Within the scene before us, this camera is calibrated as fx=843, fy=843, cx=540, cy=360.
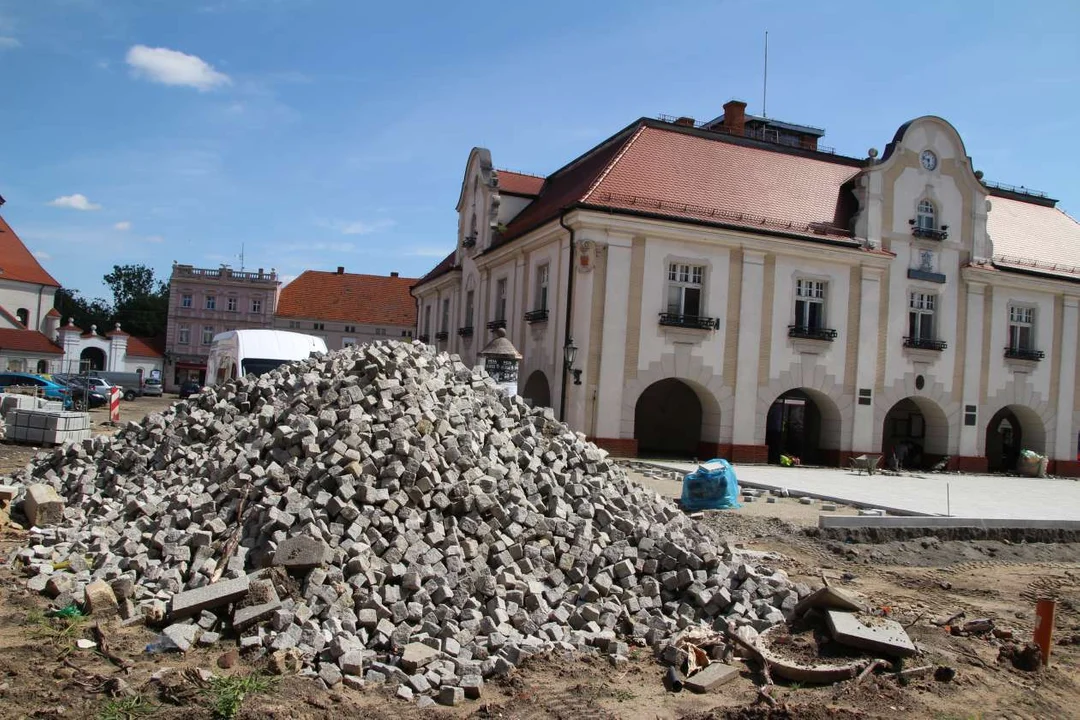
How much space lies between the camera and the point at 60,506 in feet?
32.3

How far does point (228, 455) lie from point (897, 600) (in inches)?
294

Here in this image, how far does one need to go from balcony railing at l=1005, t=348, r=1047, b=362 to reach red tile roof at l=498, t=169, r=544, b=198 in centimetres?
1580

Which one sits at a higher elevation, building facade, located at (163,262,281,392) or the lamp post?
building facade, located at (163,262,281,392)

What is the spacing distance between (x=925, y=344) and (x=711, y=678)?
69.0 feet

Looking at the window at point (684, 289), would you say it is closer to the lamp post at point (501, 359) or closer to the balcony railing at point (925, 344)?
the lamp post at point (501, 359)

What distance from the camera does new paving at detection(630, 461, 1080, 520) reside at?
1448 centimetres

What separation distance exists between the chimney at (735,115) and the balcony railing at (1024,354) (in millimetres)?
10845

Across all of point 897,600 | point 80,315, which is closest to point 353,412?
point 897,600

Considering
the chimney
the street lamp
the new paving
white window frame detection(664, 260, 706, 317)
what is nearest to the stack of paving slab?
the street lamp

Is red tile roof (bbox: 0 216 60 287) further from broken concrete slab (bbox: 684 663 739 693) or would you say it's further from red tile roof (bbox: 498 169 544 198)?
broken concrete slab (bbox: 684 663 739 693)

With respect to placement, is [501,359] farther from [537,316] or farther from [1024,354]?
[1024,354]

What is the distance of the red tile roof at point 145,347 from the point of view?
60.4 meters

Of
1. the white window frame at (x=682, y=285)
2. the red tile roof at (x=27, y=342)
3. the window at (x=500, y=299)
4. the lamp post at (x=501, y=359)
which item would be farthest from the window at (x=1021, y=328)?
the red tile roof at (x=27, y=342)

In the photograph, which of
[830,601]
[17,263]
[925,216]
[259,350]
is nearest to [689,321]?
[925,216]
